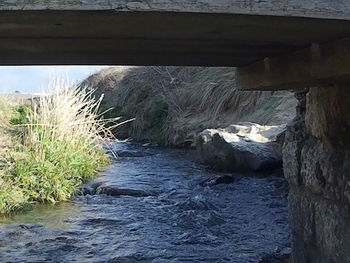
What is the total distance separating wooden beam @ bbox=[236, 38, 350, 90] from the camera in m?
2.33

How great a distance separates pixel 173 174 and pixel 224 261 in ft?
13.9

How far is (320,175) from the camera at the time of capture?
288cm

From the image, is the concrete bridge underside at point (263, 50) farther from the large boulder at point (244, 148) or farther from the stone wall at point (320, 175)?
the large boulder at point (244, 148)

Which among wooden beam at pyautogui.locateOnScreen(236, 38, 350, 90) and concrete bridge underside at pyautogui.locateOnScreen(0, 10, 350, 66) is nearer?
concrete bridge underside at pyautogui.locateOnScreen(0, 10, 350, 66)

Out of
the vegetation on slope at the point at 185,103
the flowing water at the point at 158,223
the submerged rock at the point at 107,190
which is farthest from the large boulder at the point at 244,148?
the submerged rock at the point at 107,190

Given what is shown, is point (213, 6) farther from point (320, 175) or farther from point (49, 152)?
point (49, 152)

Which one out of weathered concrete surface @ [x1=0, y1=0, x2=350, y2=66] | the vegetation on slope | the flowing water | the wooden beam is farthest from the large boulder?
weathered concrete surface @ [x1=0, y1=0, x2=350, y2=66]

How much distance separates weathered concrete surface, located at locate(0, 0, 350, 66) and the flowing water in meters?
2.09

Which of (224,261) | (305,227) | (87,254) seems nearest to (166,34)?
(305,227)

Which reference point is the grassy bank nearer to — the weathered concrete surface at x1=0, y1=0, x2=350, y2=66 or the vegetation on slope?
the vegetation on slope

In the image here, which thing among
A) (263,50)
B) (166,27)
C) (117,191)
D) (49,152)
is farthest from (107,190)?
(166,27)

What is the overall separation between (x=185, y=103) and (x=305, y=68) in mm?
10957

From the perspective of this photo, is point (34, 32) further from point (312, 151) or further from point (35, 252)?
point (35, 252)

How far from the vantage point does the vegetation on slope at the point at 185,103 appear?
35.9 ft
